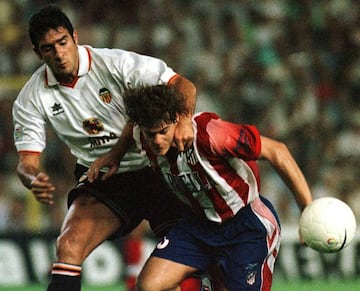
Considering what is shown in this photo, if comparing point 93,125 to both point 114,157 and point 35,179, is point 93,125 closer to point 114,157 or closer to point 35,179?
point 114,157

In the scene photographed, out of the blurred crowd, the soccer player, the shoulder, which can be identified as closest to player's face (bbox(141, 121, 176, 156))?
the soccer player

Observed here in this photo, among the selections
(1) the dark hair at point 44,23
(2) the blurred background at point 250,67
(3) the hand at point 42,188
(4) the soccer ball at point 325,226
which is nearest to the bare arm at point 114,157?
(3) the hand at point 42,188

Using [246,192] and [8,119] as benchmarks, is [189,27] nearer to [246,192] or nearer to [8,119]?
[8,119]


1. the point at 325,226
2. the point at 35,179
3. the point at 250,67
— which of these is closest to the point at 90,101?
the point at 35,179

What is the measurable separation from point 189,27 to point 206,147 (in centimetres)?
548

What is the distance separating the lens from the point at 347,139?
9.64 m

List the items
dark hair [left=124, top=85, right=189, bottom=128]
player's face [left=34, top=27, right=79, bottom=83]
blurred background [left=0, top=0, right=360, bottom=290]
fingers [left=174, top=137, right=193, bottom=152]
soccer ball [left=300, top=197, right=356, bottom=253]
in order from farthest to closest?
blurred background [left=0, top=0, right=360, bottom=290]
player's face [left=34, top=27, right=79, bottom=83]
soccer ball [left=300, top=197, right=356, bottom=253]
fingers [left=174, top=137, right=193, bottom=152]
dark hair [left=124, top=85, right=189, bottom=128]

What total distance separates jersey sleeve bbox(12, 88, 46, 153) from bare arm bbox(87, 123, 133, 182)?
17.3 inches

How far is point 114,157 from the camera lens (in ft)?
16.7

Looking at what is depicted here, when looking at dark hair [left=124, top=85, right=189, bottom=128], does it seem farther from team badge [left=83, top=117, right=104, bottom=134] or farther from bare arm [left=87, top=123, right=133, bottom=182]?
team badge [left=83, top=117, right=104, bottom=134]

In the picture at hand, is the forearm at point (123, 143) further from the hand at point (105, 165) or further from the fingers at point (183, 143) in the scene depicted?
the fingers at point (183, 143)

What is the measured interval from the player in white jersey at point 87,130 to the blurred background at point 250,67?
3.90 metres

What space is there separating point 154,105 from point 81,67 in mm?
824

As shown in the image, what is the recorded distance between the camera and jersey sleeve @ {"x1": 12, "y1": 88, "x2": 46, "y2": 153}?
534cm
